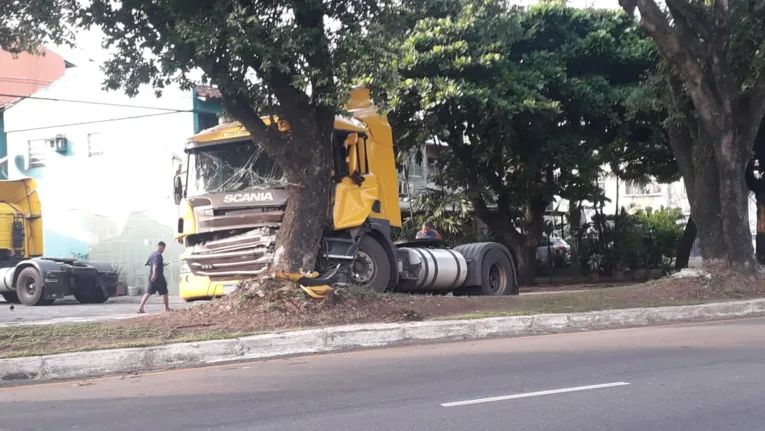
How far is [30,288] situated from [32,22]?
36.3 feet

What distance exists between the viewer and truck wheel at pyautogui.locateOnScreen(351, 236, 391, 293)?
44.8 ft

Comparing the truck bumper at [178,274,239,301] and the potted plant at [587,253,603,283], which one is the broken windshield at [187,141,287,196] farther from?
the potted plant at [587,253,603,283]

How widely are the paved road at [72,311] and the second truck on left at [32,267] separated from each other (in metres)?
0.36

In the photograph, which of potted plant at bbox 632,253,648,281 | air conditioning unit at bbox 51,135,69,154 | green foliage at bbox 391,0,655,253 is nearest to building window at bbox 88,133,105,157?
air conditioning unit at bbox 51,135,69,154

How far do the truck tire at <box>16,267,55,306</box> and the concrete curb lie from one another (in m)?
11.6

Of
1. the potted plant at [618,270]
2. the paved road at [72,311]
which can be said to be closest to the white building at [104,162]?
the paved road at [72,311]

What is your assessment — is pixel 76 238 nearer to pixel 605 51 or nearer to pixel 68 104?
pixel 68 104

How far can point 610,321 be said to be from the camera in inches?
509

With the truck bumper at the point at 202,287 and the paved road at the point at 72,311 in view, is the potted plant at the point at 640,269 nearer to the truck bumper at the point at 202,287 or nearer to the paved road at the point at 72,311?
the paved road at the point at 72,311

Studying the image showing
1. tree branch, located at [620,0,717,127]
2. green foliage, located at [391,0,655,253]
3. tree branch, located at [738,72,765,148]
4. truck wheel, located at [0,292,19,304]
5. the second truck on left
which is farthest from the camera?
truck wheel, located at [0,292,19,304]

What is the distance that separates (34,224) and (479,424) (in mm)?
18608

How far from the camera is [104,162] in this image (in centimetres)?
2606

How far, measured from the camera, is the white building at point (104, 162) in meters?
25.0

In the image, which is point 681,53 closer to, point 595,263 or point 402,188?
point 595,263
